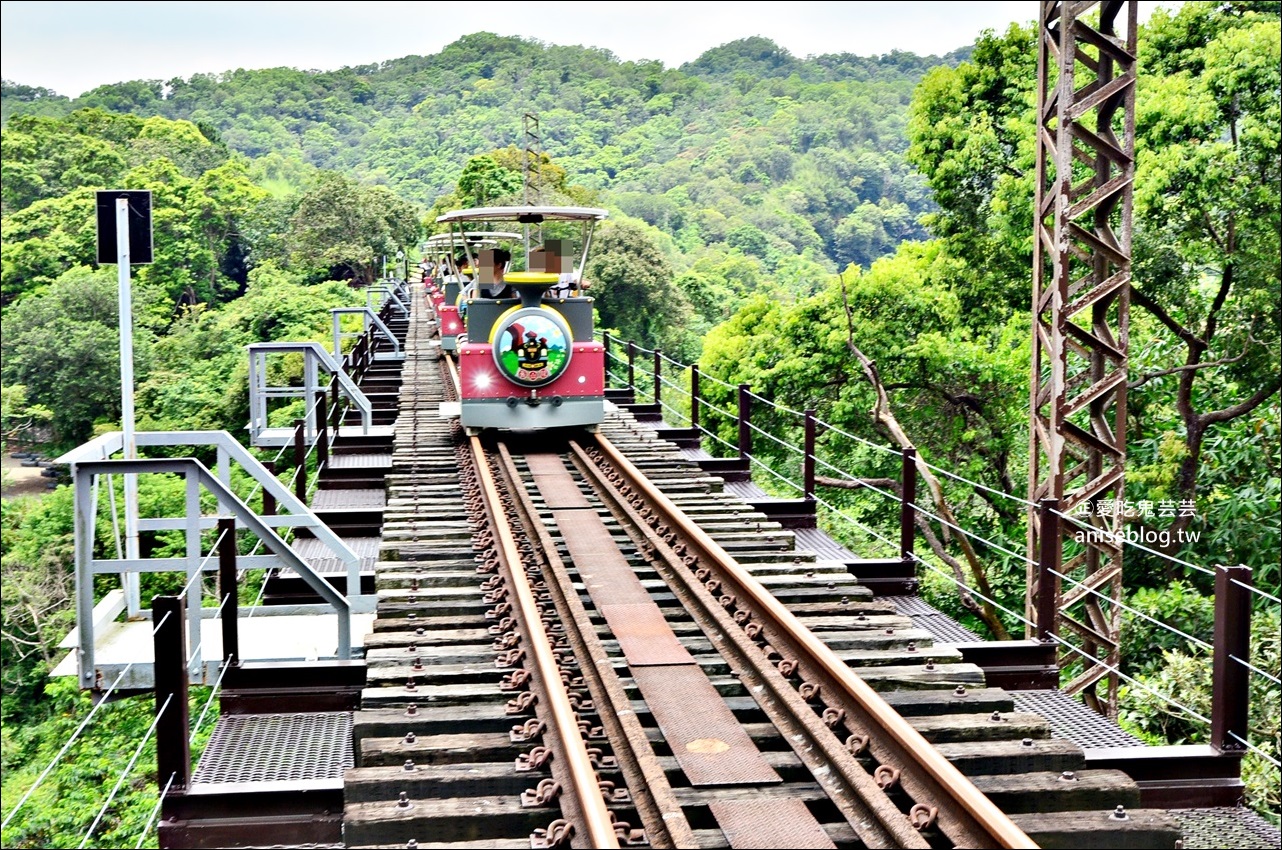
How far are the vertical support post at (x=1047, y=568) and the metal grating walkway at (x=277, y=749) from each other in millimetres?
3685

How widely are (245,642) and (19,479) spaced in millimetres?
43706

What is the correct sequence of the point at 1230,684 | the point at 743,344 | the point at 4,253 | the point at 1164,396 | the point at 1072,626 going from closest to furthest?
the point at 1230,684 → the point at 1072,626 → the point at 1164,396 → the point at 743,344 → the point at 4,253

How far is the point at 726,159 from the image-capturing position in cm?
12244

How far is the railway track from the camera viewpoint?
4.53 m

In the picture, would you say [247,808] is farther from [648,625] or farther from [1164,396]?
[1164,396]

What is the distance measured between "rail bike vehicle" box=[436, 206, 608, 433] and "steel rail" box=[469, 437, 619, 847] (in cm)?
456

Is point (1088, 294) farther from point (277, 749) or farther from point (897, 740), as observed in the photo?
point (277, 749)

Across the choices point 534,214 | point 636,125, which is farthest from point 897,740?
point 636,125

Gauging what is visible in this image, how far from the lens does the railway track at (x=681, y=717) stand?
453 centimetres

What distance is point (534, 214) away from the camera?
13.6 metres

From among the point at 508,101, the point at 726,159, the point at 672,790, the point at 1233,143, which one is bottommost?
the point at 672,790

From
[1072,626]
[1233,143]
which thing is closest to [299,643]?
[1072,626]

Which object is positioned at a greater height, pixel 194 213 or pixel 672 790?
pixel 194 213

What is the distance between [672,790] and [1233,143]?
14583mm
